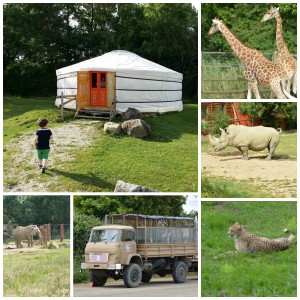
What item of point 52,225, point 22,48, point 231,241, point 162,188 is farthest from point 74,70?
point 231,241

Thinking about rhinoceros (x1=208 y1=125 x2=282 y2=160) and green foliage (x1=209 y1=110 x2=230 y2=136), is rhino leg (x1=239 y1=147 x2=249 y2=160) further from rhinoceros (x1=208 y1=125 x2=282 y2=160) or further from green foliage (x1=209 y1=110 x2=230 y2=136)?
green foliage (x1=209 y1=110 x2=230 y2=136)

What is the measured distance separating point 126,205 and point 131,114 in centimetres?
392

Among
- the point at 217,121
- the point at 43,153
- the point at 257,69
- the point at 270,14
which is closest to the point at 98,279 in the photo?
the point at 43,153

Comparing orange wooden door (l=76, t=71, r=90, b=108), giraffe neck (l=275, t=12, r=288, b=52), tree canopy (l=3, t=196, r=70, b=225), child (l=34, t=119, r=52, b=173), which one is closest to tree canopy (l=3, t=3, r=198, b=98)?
orange wooden door (l=76, t=71, r=90, b=108)

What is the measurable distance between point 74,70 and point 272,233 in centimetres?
619

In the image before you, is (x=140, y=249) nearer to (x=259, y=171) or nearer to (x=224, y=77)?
(x=259, y=171)

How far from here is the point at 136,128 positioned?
971 centimetres

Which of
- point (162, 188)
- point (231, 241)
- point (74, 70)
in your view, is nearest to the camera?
point (231, 241)

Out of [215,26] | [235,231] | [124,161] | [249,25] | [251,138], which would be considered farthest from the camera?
[124,161]

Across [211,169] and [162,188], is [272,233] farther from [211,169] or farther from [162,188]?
[162,188]

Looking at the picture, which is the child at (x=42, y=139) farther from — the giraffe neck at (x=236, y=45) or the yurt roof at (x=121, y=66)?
the yurt roof at (x=121, y=66)

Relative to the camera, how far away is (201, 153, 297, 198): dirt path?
23.5ft

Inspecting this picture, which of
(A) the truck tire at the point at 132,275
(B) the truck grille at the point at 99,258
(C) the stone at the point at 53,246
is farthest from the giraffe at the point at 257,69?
(C) the stone at the point at 53,246

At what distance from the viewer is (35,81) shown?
14.8 meters
